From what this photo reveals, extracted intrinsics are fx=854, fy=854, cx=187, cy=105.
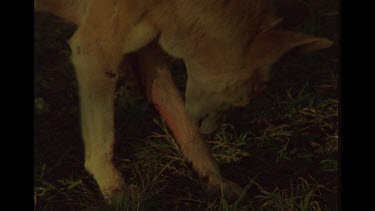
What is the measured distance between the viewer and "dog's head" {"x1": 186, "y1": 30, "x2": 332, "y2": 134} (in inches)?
147

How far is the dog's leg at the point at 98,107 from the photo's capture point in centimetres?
381

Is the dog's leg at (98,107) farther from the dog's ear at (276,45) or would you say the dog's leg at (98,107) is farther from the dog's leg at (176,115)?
the dog's ear at (276,45)

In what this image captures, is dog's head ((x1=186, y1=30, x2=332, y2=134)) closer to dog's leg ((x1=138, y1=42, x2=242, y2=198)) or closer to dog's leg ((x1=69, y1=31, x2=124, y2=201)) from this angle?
dog's leg ((x1=138, y1=42, x2=242, y2=198))

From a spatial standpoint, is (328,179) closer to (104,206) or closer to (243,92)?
(243,92)

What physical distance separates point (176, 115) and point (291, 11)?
2.57ft

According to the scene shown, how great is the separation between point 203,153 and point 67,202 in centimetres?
71

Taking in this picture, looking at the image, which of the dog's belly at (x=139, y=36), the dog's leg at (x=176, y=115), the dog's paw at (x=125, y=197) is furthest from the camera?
the dog's leg at (x=176, y=115)

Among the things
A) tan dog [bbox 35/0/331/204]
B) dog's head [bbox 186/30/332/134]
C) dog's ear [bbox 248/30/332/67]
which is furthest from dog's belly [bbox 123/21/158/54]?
dog's ear [bbox 248/30/332/67]

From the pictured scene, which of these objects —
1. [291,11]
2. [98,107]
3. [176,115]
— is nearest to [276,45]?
[291,11]

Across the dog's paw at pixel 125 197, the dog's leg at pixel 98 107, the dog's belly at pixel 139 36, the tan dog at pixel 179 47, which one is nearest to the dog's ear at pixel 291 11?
the tan dog at pixel 179 47

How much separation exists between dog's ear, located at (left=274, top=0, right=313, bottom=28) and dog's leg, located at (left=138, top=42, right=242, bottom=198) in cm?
62

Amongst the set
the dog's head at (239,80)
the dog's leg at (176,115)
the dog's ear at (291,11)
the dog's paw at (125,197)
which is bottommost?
the dog's paw at (125,197)

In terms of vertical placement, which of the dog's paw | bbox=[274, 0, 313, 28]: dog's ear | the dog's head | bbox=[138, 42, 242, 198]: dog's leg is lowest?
the dog's paw

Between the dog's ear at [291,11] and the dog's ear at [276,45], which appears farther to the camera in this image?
the dog's ear at [291,11]
